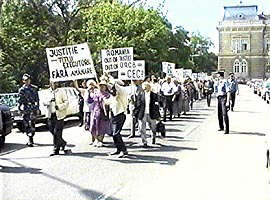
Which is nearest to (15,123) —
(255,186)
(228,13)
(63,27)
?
(255,186)

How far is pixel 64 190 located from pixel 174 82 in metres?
16.2

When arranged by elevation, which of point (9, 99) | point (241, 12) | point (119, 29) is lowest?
point (9, 99)

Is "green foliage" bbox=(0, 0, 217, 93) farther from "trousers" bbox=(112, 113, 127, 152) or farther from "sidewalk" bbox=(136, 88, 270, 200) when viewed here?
"trousers" bbox=(112, 113, 127, 152)

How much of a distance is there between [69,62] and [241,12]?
123712 millimetres

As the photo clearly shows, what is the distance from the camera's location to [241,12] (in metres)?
135

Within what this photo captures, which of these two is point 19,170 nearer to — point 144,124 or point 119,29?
point 144,124

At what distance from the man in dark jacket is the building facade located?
118 m

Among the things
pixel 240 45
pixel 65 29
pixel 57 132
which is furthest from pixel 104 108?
pixel 240 45

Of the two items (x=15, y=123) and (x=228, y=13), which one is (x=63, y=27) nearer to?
(x=15, y=123)

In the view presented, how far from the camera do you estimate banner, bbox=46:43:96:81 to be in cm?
1478

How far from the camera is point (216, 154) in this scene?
13.3m

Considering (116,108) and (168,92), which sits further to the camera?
(168,92)

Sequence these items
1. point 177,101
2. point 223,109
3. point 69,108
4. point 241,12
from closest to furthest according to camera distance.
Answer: point 223,109
point 69,108
point 177,101
point 241,12

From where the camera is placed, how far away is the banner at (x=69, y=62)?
1478 cm
